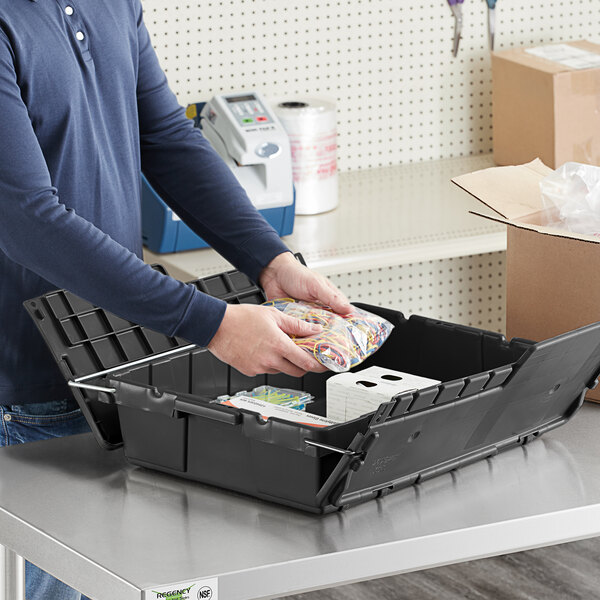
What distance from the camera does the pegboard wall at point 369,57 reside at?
8.72ft

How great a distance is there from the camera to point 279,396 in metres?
1.45

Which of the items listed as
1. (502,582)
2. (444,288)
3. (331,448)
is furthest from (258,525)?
(444,288)

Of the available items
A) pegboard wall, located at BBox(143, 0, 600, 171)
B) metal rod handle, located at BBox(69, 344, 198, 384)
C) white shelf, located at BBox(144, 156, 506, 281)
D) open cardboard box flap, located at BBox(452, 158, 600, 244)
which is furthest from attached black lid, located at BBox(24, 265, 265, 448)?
pegboard wall, located at BBox(143, 0, 600, 171)

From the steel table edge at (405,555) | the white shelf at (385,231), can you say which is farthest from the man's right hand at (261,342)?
the white shelf at (385,231)

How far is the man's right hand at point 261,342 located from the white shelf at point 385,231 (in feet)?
3.01

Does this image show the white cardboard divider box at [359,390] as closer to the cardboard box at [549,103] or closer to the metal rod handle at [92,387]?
the metal rod handle at [92,387]

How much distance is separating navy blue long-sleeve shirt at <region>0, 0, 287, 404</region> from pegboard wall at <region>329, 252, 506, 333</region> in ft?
4.66

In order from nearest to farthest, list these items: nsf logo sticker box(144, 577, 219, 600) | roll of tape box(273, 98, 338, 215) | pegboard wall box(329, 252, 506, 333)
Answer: nsf logo sticker box(144, 577, 219, 600) → roll of tape box(273, 98, 338, 215) → pegboard wall box(329, 252, 506, 333)

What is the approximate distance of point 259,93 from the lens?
2670mm

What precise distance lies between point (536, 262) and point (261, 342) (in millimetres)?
470

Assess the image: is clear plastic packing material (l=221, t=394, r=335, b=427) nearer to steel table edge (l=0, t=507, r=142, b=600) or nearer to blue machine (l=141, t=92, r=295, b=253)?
steel table edge (l=0, t=507, r=142, b=600)

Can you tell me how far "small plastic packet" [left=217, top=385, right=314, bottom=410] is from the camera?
4.68 feet

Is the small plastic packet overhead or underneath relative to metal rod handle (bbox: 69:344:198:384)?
underneath

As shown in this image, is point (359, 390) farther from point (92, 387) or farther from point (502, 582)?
point (502, 582)
